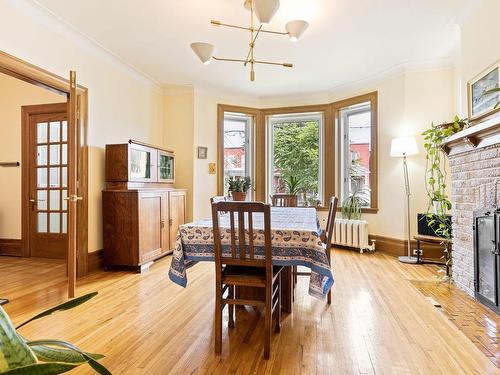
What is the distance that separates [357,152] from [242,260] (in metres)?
3.91

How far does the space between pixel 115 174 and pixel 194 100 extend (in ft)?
6.67

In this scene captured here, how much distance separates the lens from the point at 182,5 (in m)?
2.91

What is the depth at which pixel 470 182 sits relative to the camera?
2.92 m

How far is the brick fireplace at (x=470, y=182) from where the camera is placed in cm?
249

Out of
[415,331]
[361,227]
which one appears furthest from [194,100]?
[415,331]

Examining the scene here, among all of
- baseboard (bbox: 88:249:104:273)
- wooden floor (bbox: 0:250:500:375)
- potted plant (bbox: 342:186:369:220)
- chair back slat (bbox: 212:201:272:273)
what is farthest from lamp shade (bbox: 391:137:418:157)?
baseboard (bbox: 88:249:104:273)

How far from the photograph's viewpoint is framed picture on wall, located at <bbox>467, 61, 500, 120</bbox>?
261cm

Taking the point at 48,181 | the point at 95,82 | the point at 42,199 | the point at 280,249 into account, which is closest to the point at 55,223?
the point at 42,199

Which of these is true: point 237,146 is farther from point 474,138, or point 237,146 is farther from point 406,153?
point 474,138

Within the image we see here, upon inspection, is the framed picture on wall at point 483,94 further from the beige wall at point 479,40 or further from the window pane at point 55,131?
the window pane at point 55,131

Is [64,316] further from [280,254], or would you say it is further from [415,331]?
[415,331]

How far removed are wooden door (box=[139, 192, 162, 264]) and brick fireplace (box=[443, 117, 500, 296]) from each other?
11.1 ft

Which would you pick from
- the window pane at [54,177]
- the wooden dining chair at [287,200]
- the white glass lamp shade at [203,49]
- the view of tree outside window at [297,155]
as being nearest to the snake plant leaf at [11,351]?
the white glass lamp shade at [203,49]

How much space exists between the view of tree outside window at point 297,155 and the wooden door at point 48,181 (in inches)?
133
